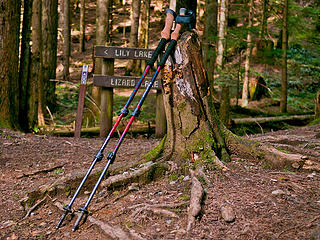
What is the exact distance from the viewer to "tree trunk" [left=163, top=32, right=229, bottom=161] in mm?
4148

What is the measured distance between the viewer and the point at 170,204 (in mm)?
3482

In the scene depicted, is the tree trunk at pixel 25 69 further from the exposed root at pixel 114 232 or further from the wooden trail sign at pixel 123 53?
the exposed root at pixel 114 232

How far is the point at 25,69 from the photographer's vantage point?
8.72m

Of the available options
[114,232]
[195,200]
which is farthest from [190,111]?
[114,232]

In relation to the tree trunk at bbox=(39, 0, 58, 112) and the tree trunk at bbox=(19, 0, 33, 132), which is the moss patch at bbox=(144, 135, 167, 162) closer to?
the tree trunk at bbox=(19, 0, 33, 132)

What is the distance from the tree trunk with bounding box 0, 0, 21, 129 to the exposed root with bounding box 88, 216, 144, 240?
546cm

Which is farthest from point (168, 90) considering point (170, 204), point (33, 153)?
point (33, 153)

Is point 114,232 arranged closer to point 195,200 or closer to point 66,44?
point 195,200

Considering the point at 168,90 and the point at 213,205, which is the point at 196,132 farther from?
the point at 213,205

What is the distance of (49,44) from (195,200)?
12.0 meters

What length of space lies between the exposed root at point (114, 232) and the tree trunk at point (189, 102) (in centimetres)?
135

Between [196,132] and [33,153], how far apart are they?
338cm

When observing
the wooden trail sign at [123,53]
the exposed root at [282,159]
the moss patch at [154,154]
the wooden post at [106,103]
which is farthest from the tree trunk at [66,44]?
the exposed root at [282,159]

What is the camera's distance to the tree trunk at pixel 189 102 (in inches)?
163
